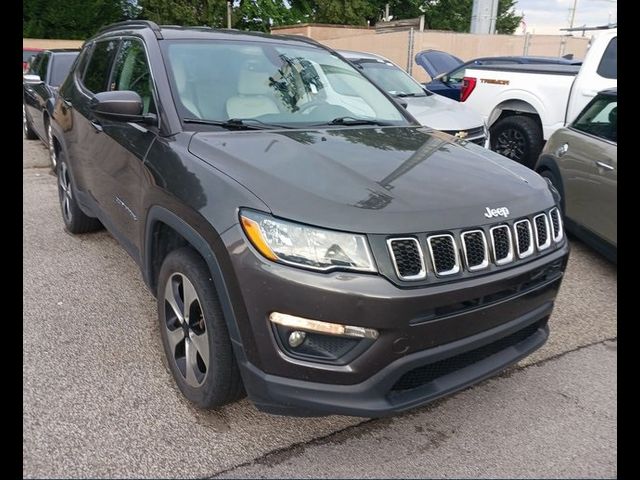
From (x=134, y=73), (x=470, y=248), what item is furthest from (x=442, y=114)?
(x=470, y=248)

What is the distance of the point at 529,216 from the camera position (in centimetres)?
244

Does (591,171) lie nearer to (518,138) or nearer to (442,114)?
(442,114)

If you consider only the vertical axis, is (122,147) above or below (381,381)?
above

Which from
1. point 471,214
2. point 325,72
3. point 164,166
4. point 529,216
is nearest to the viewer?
point 471,214

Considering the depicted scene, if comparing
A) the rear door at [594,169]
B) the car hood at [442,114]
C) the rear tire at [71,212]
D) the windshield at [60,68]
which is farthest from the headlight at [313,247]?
the windshield at [60,68]

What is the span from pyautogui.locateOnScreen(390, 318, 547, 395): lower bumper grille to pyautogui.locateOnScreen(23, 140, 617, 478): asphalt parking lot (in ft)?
1.41

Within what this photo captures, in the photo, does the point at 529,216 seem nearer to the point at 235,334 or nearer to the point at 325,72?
the point at 235,334

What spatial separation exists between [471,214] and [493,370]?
704 mm

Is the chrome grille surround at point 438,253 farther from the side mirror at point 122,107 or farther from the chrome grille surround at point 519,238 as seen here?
the side mirror at point 122,107

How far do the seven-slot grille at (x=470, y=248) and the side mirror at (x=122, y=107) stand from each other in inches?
63.6

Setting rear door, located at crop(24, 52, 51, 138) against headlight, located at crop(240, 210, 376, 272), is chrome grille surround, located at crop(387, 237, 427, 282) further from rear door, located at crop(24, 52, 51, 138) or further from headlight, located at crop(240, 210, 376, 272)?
rear door, located at crop(24, 52, 51, 138)

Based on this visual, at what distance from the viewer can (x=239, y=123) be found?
2.85m

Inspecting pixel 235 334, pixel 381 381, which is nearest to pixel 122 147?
pixel 235 334

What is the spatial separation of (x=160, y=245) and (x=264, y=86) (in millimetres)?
1137
